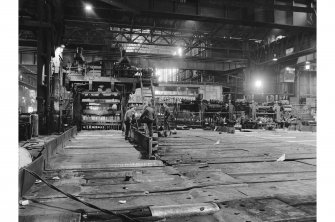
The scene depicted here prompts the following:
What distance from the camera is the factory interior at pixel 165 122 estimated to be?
3158 mm

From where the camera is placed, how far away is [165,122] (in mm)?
12961

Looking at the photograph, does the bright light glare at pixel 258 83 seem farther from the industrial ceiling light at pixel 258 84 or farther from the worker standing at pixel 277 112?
the worker standing at pixel 277 112

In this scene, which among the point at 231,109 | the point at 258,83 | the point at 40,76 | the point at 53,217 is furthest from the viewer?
the point at 258,83

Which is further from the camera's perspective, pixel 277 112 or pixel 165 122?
pixel 277 112

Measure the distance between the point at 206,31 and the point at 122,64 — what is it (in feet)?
24.4

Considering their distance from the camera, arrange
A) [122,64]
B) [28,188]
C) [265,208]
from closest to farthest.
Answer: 1. [265,208]
2. [28,188]
3. [122,64]

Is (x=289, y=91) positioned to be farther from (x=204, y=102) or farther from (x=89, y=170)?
(x=89, y=170)

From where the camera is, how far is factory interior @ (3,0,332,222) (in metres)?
3.16

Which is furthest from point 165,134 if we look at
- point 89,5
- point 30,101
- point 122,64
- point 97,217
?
point 30,101

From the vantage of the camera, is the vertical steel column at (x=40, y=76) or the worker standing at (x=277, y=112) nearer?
the vertical steel column at (x=40, y=76)

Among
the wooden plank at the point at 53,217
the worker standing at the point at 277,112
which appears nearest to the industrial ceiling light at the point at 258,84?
the worker standing at the point at 277,112

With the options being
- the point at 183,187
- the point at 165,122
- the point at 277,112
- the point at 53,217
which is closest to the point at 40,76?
the point at 165,122

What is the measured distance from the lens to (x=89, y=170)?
4.95 meters

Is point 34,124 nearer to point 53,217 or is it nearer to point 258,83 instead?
point 53,217
